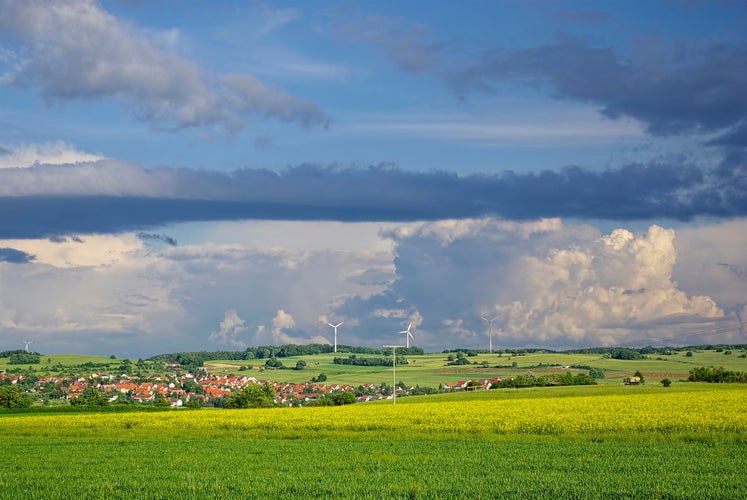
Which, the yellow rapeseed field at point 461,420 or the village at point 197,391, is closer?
the yellow rapeseed field at point 461,420

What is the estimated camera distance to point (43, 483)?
3198 centimetres

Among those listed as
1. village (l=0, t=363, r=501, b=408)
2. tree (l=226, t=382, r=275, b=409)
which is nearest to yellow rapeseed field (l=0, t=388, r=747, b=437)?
tree (l=226, t=382, r=275, b=409)

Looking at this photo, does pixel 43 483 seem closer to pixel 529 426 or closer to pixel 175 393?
pixel 529 426

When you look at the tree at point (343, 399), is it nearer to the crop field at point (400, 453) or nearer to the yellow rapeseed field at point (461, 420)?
the yellow rapeseed field at point (461, 420)

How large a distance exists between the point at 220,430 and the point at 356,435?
38.6 ft

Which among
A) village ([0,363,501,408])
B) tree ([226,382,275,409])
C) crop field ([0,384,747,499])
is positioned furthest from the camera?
village ([0,363,501,408])

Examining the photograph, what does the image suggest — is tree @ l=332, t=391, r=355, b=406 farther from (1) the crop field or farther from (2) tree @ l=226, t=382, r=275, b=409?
(1) the crop field

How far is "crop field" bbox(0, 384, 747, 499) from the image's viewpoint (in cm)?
2944

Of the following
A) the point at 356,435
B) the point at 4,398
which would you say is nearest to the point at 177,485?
the point at 356,435

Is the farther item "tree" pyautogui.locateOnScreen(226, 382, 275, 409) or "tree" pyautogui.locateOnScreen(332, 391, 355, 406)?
"tree" pyautogui.locateOnScreen(226, 382, 275, 409)

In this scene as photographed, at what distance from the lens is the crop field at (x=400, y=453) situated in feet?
96.6

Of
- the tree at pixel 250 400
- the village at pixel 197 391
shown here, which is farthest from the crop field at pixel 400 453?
the village at pixel 197 391

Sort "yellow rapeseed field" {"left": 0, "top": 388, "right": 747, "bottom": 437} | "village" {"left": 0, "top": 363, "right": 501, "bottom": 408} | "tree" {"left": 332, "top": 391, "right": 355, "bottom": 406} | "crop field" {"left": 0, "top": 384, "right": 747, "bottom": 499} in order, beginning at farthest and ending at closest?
"village" {"left": 0, "top": 363, "right": 501, "bottom": 408}
"tree" {"left": 332, "top": 391, "right": 355, "bottom": 406}
"yellow rapeseed field" {"left": 0, "top": 388, "right": 747, "bottom": 437}
"crop field" {"left": 0, "top": 384, "right": 747, "bottom": 499}

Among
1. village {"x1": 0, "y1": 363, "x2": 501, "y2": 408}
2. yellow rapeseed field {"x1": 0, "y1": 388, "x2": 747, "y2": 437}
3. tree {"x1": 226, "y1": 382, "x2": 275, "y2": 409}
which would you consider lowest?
village {"x1": 0, "y1": 363, "x2": 501, "y2": 408}
